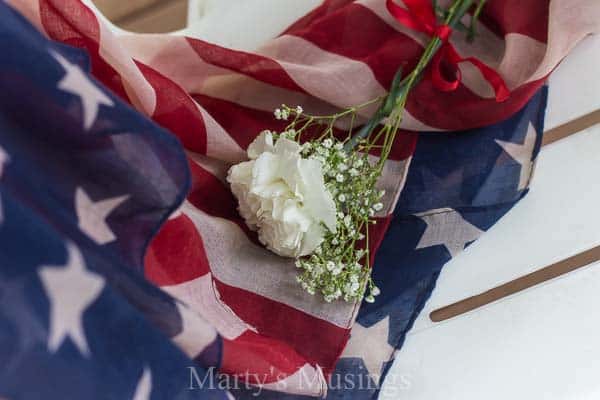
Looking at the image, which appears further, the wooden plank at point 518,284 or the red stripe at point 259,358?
the wooden plank at point 518,284

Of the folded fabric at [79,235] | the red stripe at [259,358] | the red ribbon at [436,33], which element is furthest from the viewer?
the red ribbon at [436,33]

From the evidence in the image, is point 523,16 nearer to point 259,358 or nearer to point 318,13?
point 318,13

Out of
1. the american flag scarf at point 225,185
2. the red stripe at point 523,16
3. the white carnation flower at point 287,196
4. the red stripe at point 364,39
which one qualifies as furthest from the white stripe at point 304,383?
the red stripe at point 523,16

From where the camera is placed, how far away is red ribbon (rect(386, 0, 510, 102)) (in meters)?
0.71

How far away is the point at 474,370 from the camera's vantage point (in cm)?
60

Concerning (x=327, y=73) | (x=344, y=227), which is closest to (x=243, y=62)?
(x=327, y=73)

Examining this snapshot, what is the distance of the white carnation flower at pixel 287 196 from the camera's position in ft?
1.87

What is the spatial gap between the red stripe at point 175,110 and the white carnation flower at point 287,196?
0.06 m

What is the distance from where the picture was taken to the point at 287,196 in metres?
0.57

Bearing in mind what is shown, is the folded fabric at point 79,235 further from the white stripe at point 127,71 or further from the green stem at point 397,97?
the green stem at point 397,97

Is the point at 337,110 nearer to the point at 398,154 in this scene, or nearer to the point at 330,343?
the point at 398,154

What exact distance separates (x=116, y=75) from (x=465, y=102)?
356 millimetres

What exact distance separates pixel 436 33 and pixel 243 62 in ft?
0.68

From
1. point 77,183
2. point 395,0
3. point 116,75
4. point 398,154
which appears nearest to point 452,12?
point 395,0
